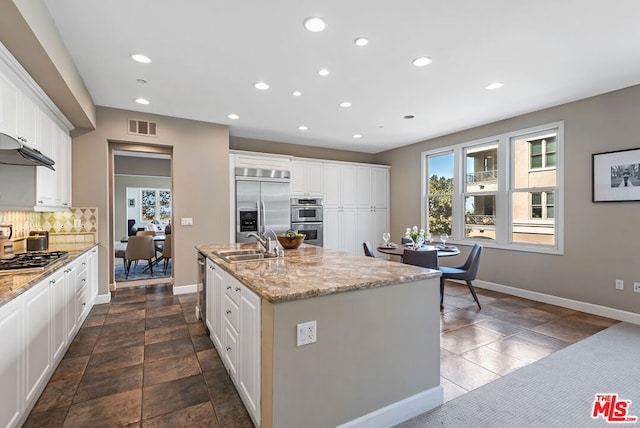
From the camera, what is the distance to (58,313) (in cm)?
244

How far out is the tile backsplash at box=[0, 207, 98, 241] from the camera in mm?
3316

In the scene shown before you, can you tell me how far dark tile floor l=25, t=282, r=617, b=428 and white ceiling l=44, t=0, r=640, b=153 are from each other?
9.00ft

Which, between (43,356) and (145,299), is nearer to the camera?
(43,356)

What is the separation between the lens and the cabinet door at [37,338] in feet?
6.12

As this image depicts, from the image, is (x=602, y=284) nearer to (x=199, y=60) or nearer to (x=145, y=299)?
(x=199, y=60)

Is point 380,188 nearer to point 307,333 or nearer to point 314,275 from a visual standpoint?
point 314,275

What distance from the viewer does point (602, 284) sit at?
3797 mm

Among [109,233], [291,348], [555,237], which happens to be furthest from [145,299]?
[555,237]

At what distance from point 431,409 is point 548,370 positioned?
1219 millimetres

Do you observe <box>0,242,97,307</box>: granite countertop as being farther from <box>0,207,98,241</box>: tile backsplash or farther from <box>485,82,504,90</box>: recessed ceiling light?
<box>485,82,504,90</box>: recessed ceiling light

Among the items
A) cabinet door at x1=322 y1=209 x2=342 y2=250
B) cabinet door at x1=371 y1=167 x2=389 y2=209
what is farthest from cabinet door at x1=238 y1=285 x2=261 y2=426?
cabinet door at x1=371 y1=167 x2=389 y2=209

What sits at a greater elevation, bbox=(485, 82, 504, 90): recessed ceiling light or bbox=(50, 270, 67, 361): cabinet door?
bbox=(485, 82, 504, 90): recessed ceiling light

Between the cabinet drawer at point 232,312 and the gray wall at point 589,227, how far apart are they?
174 inches

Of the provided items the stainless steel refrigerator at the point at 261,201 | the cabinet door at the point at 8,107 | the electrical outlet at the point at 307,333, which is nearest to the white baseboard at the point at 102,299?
the stainless steel refrigerator at the point at 261,201
